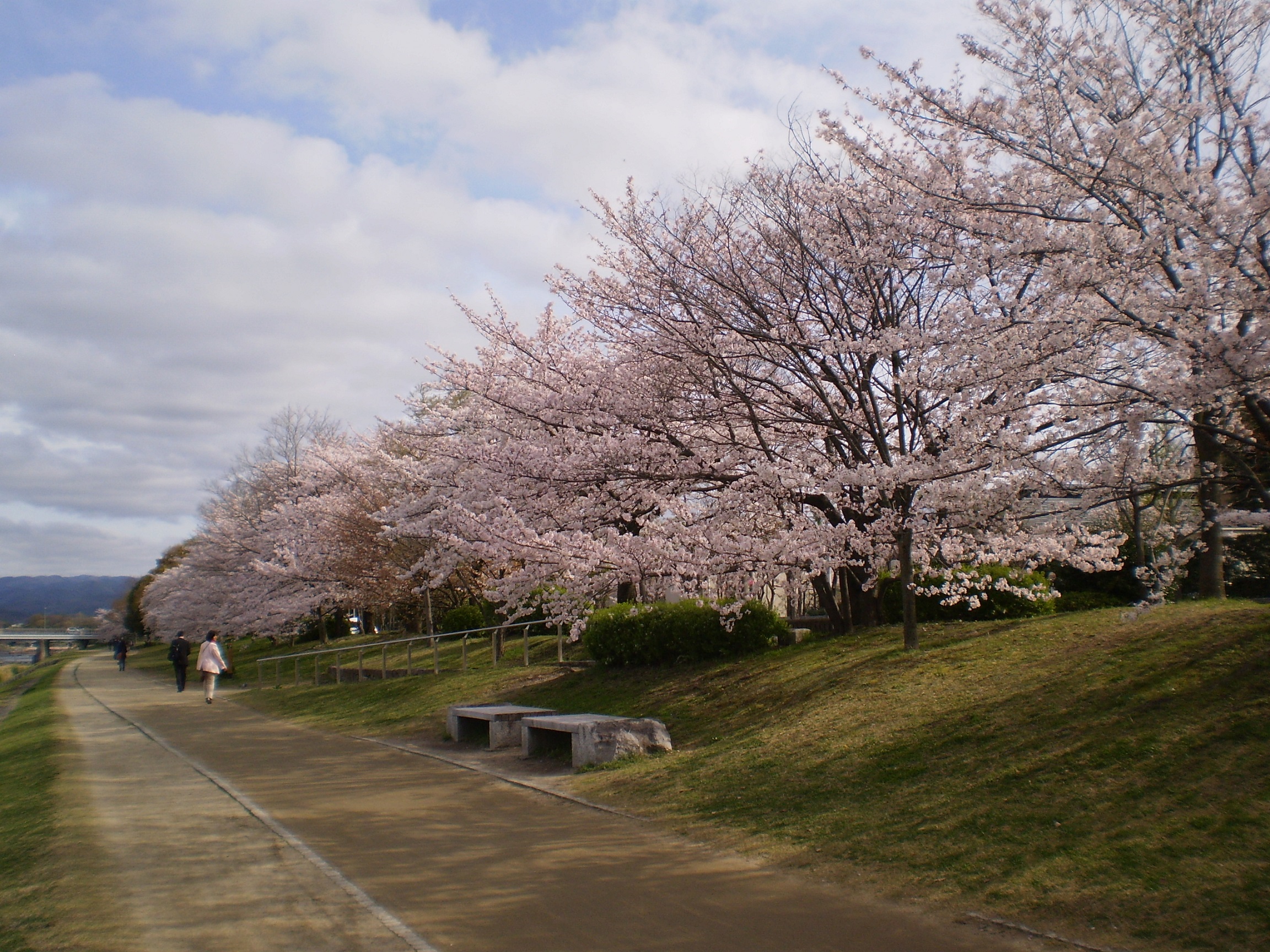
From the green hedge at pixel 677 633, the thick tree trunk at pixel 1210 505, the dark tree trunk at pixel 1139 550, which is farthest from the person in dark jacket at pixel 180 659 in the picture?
the thick tree trunk at pixel 1210 505

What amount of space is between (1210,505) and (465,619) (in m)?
19.3

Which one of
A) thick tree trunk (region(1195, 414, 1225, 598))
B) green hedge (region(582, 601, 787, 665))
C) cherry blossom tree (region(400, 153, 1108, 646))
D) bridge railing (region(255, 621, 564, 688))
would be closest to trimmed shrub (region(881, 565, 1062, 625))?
cherry blossom tree (region(400, 153, 1108, 646))

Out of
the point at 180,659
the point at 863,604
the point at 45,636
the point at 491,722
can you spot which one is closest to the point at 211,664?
the point at 180,659

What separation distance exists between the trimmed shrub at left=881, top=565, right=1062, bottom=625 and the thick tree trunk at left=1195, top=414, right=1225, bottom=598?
1.69 m

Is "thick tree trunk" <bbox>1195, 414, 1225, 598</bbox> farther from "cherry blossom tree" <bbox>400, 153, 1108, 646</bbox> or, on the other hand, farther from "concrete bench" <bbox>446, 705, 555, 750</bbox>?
"concrete bench" <bbox>446, 705, 555, 750</bbox>

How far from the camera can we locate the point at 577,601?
1176 centimetres

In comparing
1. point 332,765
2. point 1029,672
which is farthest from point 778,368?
point 332,765

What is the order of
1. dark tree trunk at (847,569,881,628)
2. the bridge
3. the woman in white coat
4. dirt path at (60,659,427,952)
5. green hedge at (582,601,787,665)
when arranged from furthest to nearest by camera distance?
the bridge, the woman in white coat, green hedge at (582,601,787,665), dark tree trunk at (847,569,881,628), dirt path at (60,659,427,952)

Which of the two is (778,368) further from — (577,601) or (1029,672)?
(1029,672)

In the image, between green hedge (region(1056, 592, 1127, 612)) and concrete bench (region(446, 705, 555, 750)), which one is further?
green hedge (region(1056, 592, 1127, 612))

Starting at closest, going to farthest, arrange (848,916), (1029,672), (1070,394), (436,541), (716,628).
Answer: (848,916) → (1070,394) → (1029,672) → (716,628) → (436,541)

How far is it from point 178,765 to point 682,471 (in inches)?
264

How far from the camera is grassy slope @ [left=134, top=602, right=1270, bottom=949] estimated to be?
461 centimetres

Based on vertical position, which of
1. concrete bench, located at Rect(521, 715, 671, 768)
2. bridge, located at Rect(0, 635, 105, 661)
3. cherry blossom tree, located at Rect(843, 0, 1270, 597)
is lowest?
bridge, located at Rect(0, 635, 105, 661)
